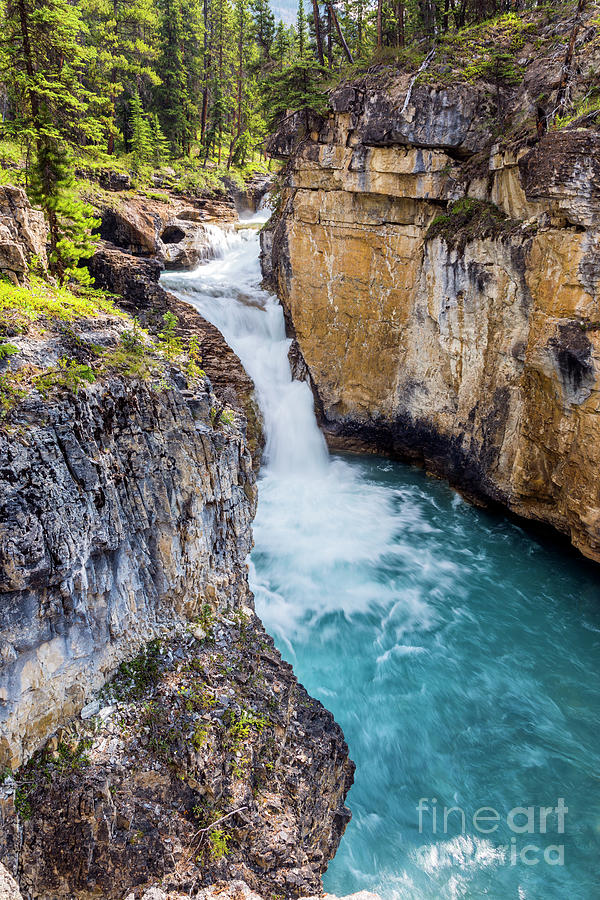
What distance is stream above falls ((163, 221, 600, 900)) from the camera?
6391 mm

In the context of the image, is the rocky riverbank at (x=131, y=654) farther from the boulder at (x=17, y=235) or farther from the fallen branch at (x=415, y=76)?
the fallen branch at (x=415, y=76)

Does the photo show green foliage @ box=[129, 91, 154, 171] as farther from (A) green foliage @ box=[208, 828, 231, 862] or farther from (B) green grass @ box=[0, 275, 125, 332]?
(A) green foliage @ box=[208, 828, 231, 862]

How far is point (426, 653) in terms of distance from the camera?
927 centimetres

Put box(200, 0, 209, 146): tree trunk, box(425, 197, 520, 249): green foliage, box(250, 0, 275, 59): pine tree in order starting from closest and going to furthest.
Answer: box(425, 197, 520, 249): green foliage → box(250, 0, 275, 59): pine tree → box(200, 0, 209, 146): tree trunk

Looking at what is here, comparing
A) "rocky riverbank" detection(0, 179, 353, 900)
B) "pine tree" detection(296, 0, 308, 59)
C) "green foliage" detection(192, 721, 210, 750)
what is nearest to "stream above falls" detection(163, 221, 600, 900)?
"rocky riverbank" detection(0, 179, 353, 900)

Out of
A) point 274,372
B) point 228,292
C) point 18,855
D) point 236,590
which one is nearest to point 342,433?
point 274,372

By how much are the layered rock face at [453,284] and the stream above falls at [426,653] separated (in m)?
1.19

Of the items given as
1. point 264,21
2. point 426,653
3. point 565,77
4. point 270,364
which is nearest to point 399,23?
point 565,77

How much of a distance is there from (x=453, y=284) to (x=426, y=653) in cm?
876

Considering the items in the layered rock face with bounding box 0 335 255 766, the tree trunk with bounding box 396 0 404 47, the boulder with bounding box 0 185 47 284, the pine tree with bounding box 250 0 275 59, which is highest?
the pine tree with bounding box 250 0 275 59

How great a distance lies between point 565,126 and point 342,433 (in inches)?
368

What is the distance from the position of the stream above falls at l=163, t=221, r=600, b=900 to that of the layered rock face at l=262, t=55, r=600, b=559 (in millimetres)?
1186

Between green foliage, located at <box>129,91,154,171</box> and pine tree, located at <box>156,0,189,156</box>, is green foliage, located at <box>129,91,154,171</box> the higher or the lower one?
the lower one

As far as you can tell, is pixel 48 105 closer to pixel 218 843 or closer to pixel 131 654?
pixel 131 654
